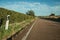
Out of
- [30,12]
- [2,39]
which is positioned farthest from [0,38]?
[30,12]

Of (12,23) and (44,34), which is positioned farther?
(12,23)

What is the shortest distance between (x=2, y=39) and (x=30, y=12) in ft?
495

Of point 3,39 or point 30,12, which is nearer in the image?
point 3,39

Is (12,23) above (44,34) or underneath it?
underneath

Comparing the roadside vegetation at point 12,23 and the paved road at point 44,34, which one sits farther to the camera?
the roadside vegetation at point 12,23

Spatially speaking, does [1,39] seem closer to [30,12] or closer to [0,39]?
[0,39]

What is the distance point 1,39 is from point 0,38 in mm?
232

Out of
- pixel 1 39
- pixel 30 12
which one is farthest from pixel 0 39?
pixel 30 12

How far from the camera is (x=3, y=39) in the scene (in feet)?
33.5

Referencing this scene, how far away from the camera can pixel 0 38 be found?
1032 centimetres

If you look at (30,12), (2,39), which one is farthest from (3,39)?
(30,12)

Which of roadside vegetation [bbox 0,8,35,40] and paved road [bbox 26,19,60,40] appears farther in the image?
roadside vegetation [bbox 0,8,35,40]

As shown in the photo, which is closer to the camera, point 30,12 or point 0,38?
point 0,38

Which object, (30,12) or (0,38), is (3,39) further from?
(30,12)
